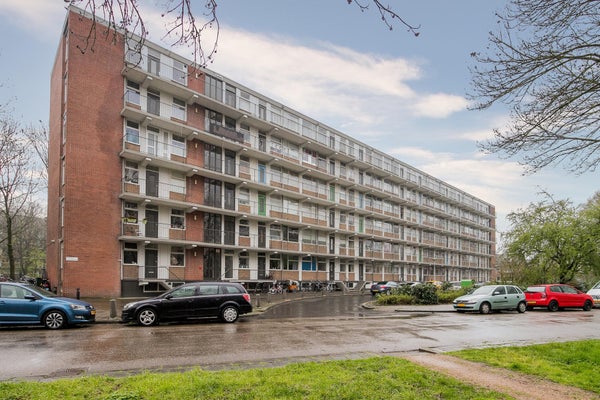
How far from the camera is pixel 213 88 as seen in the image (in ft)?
113

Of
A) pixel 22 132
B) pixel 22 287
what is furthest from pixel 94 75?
pixel 22 287

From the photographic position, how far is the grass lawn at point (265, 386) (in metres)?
5.21

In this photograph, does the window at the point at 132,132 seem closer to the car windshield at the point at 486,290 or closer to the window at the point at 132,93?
the window at the point at 132,93

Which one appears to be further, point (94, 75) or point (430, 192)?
point (430, 192)

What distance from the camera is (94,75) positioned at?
27.4m

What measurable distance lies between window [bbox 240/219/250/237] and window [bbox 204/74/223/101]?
10315mm

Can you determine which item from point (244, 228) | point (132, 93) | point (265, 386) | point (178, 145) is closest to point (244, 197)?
point (244, 228)

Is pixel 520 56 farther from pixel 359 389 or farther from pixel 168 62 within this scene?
pixel 168 62

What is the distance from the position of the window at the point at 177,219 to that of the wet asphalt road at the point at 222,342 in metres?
16.2

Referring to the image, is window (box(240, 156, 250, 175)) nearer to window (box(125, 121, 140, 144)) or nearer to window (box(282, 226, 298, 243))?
window (box(282, 226, 298, 243))

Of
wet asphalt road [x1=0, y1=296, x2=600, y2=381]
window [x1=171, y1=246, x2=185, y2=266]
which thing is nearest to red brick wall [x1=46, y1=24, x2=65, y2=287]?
window [x1=171, y1=246, x2=185, y2=266]

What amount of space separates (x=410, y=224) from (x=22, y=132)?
47.3 metres

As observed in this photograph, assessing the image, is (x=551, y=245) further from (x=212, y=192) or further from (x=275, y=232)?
(x=212, y=192)

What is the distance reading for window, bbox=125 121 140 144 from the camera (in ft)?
94.3
